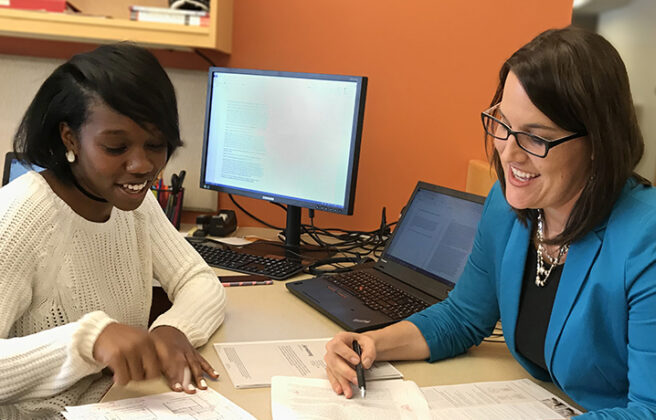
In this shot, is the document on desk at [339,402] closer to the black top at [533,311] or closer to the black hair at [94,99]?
the black top at [533,311]

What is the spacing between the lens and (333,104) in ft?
5.78

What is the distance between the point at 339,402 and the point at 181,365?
25 cm

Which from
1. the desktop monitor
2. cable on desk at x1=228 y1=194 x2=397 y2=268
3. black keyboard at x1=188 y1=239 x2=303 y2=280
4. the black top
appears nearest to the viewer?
the black top

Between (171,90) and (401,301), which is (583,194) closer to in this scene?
(401,301)

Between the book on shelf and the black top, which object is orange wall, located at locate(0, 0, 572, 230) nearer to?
the book on shelf

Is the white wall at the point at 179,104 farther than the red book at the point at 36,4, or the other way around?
the white wall at the point at 179,104

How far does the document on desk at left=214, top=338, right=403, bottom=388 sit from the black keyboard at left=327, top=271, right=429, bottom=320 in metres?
0.21

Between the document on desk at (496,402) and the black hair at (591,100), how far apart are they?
27cm

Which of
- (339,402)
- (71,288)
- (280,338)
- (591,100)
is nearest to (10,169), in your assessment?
(71,288)

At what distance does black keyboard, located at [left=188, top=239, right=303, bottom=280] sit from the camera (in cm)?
163

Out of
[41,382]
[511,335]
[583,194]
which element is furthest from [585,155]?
[41,382]

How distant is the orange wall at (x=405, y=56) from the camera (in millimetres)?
2096

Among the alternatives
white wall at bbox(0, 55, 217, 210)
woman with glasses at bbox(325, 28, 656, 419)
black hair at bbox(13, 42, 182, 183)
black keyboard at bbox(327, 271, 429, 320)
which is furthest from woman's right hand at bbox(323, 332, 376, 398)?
white wall at bbox(0, 55, 217, 210)

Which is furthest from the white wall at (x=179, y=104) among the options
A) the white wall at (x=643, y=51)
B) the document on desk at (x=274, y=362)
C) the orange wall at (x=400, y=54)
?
the white wall at (x=643, y=51)
